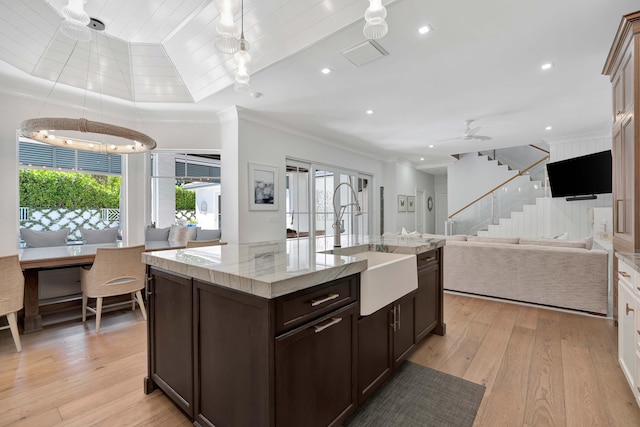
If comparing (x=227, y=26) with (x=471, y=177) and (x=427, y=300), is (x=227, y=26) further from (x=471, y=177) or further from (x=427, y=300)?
(x=471, y=177)

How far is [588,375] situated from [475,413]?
1084mm

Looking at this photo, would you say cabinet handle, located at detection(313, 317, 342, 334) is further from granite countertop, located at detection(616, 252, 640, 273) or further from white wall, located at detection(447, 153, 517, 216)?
white wall, located at detection(447, 153, 517, 216)

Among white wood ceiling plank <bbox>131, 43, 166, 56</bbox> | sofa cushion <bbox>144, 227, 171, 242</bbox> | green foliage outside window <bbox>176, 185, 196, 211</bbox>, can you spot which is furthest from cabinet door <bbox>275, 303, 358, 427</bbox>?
green foliage outside window <bbox>176, 185, 196, 211</bbox>

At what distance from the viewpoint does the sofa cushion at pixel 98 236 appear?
13.8 ft

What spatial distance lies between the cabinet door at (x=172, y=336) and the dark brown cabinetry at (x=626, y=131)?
319 cm

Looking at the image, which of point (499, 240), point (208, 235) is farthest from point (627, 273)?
point (208, 235)

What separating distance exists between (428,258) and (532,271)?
1.98 m

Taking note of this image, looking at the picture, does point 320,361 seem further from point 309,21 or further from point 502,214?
point 502,214

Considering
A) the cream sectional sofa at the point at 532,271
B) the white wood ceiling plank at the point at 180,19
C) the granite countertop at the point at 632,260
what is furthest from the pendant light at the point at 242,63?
the cream sectional sofa at the point at 532,271

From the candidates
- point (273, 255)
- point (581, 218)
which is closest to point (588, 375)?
point (273, 255)

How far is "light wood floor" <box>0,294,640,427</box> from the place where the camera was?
1707 millimetres

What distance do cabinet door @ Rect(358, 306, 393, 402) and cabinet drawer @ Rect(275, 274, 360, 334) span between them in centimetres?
24

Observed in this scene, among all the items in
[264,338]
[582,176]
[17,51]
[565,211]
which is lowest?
[264,338]

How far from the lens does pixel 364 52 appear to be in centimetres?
280
